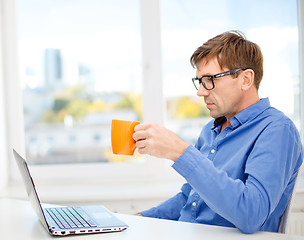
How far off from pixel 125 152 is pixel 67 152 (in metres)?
1.61

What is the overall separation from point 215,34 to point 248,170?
1.59m

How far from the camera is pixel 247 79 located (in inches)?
53.7

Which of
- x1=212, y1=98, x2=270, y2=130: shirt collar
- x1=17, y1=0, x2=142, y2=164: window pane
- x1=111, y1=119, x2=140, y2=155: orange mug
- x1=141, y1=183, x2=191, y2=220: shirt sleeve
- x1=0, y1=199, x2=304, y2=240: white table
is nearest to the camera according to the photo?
x1=0, y1=199, x2=304, y2=240: white table

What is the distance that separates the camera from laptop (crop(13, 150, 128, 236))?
3.56ft

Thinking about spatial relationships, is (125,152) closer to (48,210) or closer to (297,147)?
(48,210)

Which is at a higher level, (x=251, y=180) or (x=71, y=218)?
(x=251, y=180)

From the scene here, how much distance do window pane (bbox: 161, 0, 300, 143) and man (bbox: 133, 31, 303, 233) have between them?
3.37 feet

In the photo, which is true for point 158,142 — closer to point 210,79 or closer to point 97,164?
point 210,79

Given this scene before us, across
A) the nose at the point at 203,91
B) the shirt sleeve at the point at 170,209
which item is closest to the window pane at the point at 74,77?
the shirt sleeve at the point at 170,209

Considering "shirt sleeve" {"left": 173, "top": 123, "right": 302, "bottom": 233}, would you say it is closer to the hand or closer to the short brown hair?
the hand

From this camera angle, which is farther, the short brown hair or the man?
the short brown hair

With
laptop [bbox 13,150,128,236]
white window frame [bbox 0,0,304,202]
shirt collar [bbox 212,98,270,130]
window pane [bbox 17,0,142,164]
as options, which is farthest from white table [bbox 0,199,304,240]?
window pane [bbox 17,0,142,164]

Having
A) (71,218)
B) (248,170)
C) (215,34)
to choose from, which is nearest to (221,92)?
(248,170)

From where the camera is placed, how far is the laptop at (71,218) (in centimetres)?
109
